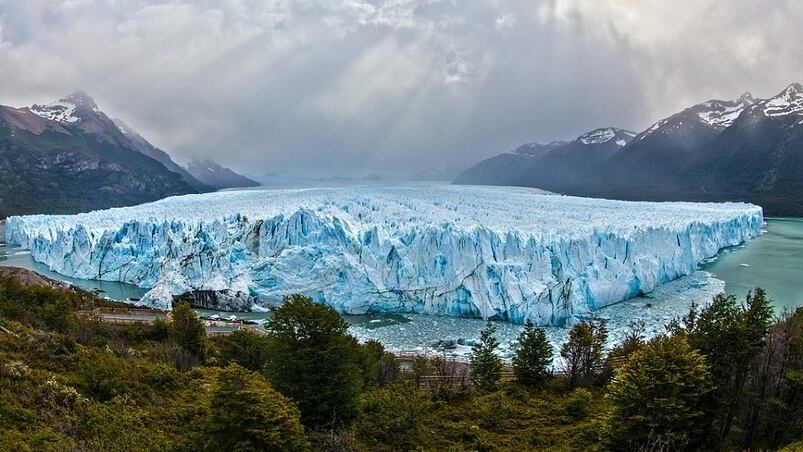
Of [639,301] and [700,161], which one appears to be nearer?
[639,301]

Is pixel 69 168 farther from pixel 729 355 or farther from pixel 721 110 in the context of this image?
pixel 721 110

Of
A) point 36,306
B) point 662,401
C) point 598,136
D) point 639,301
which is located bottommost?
point 639,301

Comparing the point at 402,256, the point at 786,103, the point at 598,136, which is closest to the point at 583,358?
the point at 402,256

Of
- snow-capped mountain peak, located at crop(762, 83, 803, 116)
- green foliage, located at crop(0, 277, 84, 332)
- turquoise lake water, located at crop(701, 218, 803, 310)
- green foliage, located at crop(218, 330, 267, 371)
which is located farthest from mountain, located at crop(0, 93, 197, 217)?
snow-capped mountain peak, located at crop(762, 83, 803, 116)

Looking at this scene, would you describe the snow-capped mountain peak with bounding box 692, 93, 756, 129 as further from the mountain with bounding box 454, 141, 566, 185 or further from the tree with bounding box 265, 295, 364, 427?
the tree with bounding box 265, 295, 364, 427

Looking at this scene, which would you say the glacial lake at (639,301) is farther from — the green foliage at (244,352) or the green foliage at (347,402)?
the green foliage at (347,402)
